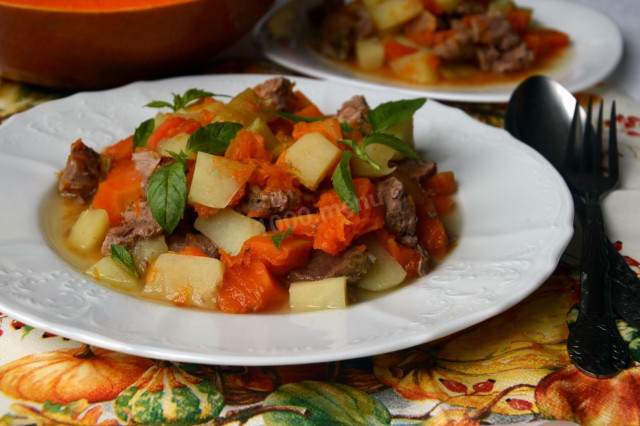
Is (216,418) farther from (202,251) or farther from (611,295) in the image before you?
(611,295)

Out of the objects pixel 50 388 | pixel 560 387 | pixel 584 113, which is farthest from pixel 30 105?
pixel 560 387

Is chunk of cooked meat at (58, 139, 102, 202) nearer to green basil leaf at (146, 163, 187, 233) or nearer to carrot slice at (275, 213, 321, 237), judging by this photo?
green basil leaf at (146, 163, 187, 233)

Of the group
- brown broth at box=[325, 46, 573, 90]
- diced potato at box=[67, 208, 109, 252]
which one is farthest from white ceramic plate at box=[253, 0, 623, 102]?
diced potato at box=[67, 208, 109, 252]

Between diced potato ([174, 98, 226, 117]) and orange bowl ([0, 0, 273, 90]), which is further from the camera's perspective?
orange bowl ([0, 0, 273, 90])

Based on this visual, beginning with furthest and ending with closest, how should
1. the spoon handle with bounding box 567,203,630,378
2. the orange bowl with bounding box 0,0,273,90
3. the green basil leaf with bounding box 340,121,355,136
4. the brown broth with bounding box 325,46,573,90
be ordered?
the brown broth with bounding box 325,46,573,90
the orange bowl with bounding box 0,0,273,90
the green basil leaf with bounding box 340,121,355,136
the spoon handle with bounding box 567,203,630,378

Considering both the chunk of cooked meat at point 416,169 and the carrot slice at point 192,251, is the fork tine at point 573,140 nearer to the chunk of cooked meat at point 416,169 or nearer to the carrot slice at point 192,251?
the chunk of cooked meat at point 416,169

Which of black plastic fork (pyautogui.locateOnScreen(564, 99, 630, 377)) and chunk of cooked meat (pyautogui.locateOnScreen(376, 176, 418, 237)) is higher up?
chunk of cooked meat (pyautogui.locateOnScreen(376, 176, 418, 237))
